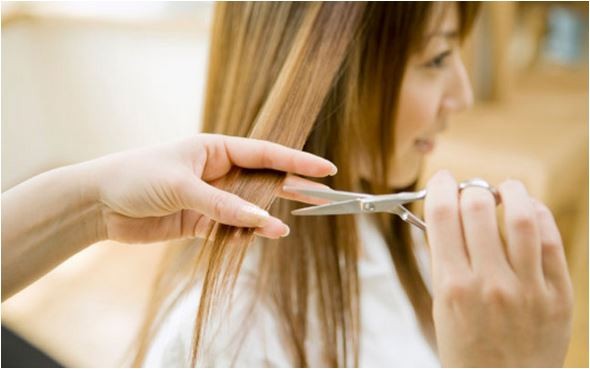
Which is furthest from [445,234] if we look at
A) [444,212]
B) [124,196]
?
[124,196]

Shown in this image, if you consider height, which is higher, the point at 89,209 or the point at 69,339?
the point at 89,209

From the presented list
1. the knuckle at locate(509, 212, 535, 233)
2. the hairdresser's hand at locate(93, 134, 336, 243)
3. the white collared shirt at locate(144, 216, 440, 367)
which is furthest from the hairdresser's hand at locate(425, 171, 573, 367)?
the white collared shirt at locate(144, 216, 440, 367)

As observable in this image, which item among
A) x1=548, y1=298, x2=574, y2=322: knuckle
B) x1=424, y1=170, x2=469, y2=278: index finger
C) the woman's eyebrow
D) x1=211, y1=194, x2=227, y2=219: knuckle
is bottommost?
x1=548, y1=298, x2=574, y2=322: knuckle

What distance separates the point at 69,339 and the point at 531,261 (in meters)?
0.70

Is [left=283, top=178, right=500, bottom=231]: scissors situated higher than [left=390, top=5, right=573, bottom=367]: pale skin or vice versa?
[left=283, top=178, right=500, bottom=231]: scissors

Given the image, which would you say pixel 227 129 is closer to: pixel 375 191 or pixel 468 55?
Result: pixel 375 191

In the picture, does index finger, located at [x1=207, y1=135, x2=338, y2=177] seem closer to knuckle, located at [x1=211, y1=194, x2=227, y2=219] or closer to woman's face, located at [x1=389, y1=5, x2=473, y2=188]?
knuckle, located at [x1=211, y1=194, x2=227, y2=219]

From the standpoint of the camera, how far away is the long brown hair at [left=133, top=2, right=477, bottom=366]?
688mm

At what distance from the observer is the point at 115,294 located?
106 cm

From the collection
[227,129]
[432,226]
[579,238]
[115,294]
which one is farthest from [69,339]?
[579,238]

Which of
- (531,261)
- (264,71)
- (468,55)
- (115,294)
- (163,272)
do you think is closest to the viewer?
(531,261)

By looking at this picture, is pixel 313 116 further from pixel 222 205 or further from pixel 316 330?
pixel 316 330

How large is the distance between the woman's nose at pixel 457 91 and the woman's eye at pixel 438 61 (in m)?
0.03

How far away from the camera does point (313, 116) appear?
0.67 metres
